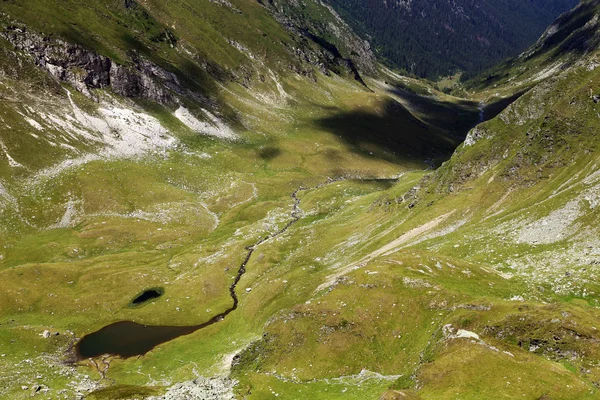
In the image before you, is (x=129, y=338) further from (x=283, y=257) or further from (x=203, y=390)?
(x=283, y=257)

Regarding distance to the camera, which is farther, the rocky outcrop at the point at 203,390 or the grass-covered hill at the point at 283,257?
the rocky outcrop at the point at 203,390

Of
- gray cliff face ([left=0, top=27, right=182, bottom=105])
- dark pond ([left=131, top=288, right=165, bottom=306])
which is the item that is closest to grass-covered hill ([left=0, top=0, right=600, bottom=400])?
gray cliff face ([left=0, top=27, right=182, bottom=105])

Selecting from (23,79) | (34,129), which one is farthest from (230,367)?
(23,79)

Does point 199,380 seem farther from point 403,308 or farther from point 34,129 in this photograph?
point 34,129

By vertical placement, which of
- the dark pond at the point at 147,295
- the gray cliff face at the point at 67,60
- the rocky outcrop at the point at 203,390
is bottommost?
the dark pond at the point at 147,295

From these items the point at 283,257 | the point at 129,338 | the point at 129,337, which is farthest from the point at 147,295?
the point at 283,257

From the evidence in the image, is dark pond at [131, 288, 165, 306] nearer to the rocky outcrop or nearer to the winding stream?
the winding stream

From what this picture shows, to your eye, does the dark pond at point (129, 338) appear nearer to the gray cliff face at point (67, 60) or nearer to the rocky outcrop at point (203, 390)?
the rocky outcrop at point (203, 390)

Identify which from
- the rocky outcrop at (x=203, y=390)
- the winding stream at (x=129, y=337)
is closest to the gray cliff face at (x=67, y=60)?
the winding stream at (x=129, y=337)
